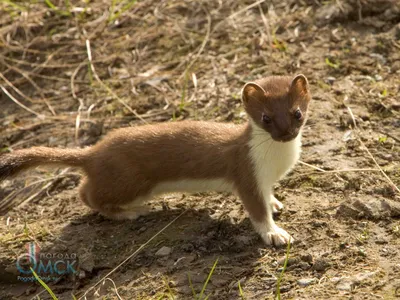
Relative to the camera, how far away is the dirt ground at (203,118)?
13.3 feet

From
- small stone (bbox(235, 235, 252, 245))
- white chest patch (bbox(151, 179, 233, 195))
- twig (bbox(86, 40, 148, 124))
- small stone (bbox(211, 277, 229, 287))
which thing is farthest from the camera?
twig (bbox(86, 40, 148, 124))

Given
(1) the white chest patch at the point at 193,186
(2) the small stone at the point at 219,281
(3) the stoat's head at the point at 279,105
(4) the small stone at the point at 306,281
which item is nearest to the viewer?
(4) the small stone at the point at 306,281

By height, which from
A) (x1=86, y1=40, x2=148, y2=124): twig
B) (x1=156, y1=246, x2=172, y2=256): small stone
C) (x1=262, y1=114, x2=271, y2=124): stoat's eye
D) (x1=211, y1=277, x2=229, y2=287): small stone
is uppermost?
(x1=262, y1=114, x2=271, y2=124): stoat's eye

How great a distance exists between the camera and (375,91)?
5.56 metres

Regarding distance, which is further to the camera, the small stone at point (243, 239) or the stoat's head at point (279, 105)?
the small stone at point (243, 239)

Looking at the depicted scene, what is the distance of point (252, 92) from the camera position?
4.34 metres

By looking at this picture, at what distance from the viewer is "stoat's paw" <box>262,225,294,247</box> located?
417 cm

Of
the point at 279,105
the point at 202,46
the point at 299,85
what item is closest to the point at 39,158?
the point at 279,105

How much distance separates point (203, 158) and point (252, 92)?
55 cm

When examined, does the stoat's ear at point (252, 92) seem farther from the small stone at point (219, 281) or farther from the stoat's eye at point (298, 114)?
the small stone at point (219, 281)

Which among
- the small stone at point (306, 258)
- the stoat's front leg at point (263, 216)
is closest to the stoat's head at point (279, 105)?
the stoat's front leg at point (263, 216)

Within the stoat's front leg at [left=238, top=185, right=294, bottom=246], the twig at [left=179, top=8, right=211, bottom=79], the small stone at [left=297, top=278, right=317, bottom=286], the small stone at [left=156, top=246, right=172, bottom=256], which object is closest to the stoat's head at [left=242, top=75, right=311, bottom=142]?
the stoat's front leg at [left=238, top=185, right=294, bottom=246]

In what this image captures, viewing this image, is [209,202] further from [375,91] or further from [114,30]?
[114,30]

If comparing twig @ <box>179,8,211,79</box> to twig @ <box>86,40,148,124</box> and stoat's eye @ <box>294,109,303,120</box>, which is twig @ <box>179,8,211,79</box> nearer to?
twig @ <box>86,40,148,124</box>
